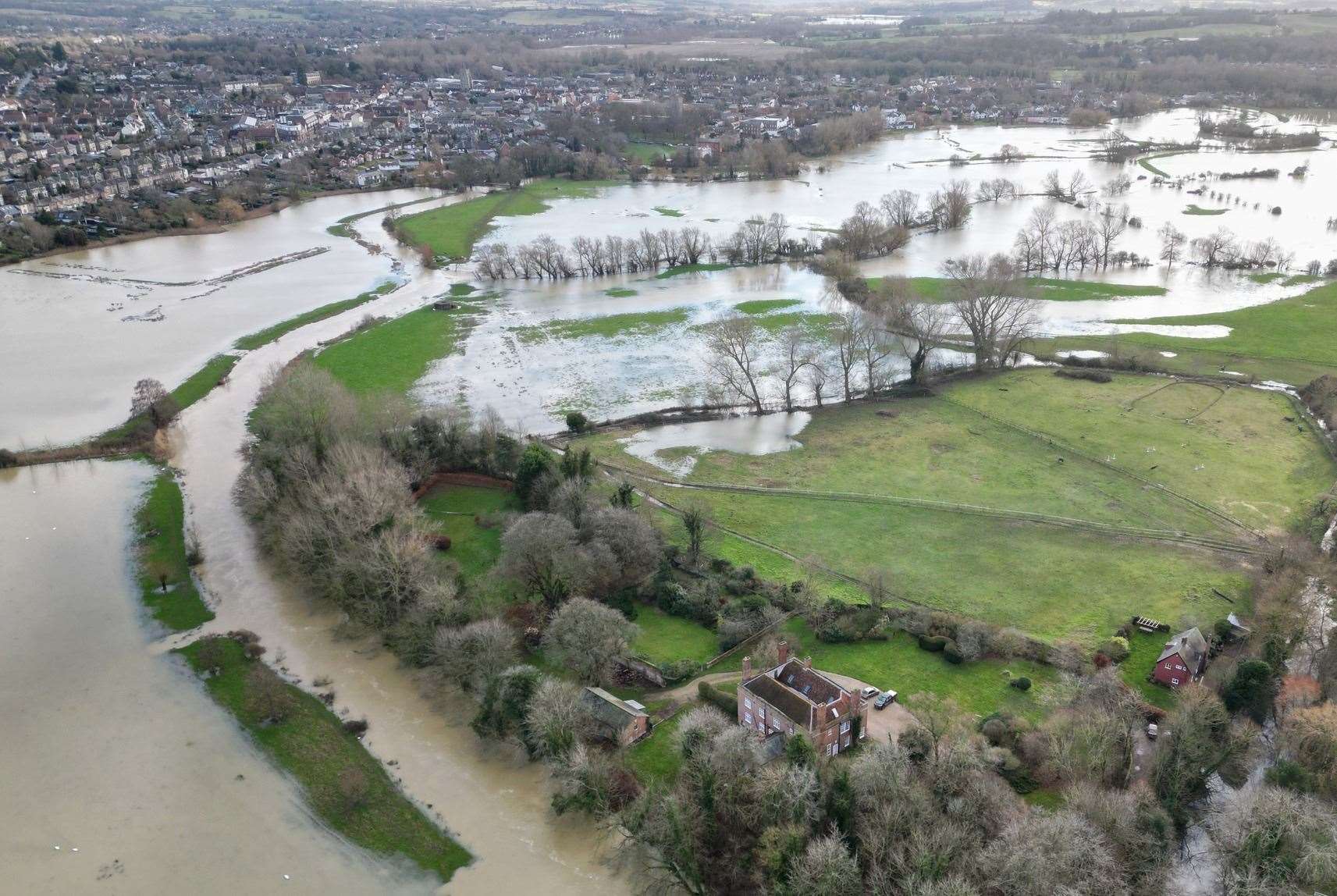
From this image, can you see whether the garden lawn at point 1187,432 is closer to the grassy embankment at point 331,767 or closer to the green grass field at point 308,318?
the grassy embankment at point 331,767

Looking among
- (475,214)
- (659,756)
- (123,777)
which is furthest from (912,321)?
(475,214)

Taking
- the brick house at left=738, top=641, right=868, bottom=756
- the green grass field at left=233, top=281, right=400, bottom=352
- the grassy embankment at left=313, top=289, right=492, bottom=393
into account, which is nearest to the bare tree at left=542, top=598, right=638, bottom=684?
the brick house at left=738, top=641, right=868, bottom=756

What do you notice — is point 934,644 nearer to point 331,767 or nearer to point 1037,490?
point 1037,490

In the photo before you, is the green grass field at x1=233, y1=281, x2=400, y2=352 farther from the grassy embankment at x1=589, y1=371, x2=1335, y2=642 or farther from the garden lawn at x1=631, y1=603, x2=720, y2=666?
the garden lawn at x1=631, y1=603, x2=720, y2=666

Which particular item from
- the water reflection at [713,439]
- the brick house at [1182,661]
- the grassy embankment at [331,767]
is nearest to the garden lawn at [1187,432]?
the water reflection at [713,439]

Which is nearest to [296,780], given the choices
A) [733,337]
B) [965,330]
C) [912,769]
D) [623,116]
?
[912,769]

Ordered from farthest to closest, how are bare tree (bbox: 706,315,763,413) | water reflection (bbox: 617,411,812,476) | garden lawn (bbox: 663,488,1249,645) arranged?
bare tree (bbox: 706,315,763,413)
water reflection (bbox: 617,411,812,476)
garden lawn (bbox: 663,488,1249,645)

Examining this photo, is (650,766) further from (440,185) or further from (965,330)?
(440,185)
